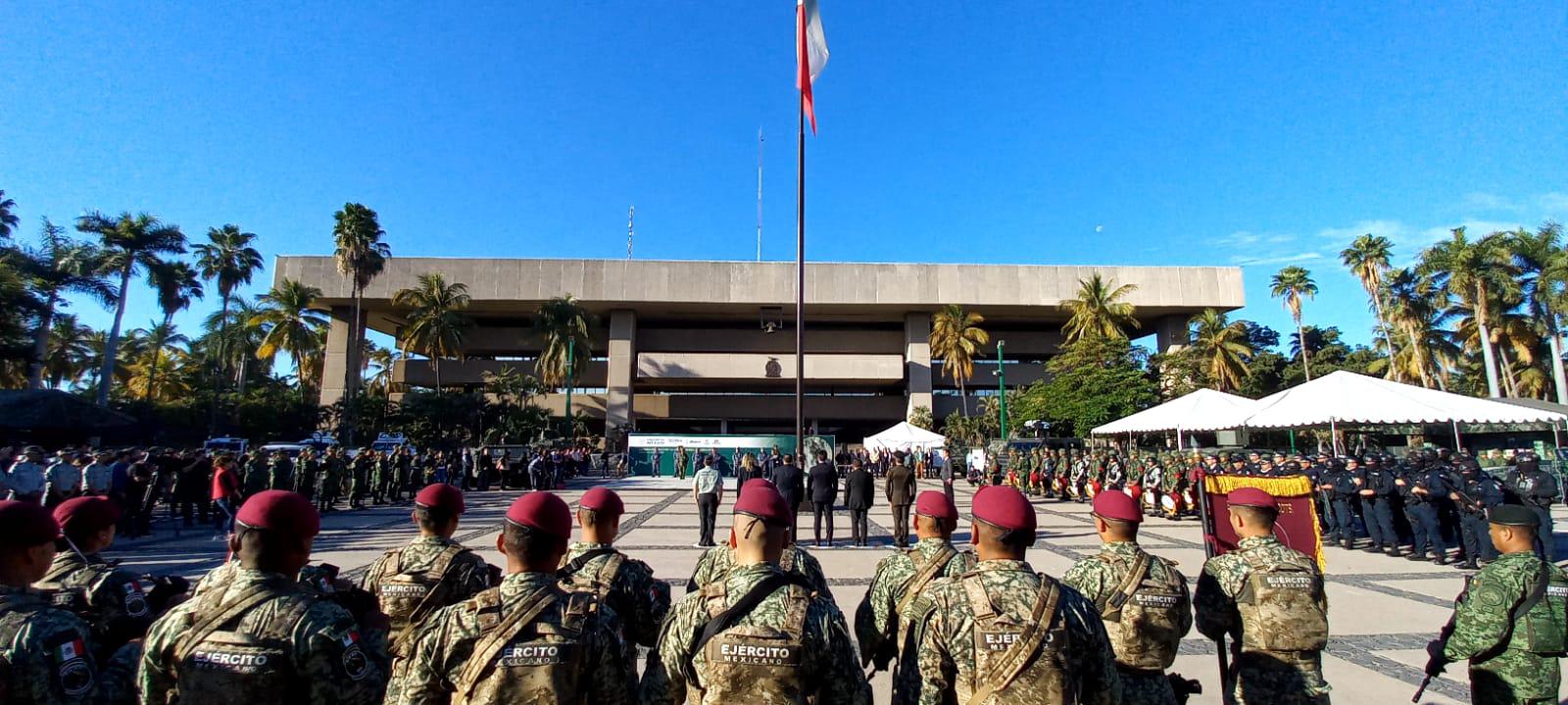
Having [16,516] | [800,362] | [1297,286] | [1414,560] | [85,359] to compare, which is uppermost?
[1297,286]

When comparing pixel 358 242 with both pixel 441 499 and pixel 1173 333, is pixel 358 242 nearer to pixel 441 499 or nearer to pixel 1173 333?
pixel 441 499

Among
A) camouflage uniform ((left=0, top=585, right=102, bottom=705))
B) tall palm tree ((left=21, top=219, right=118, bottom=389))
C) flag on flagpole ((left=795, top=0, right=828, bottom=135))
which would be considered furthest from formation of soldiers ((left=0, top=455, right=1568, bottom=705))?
tall palm tree ((left=21, top=219, right=118, bottom=389))

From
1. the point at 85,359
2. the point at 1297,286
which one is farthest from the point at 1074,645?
the point at 85,359

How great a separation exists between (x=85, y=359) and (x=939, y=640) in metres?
74.1

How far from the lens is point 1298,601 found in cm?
333

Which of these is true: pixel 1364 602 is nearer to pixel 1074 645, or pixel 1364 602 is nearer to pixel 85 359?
pixel 1074 645

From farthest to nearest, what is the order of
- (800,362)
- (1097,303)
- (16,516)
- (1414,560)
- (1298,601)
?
(1097,303) → (1414,560) → (800,362) → (1298,601) → (16,516)

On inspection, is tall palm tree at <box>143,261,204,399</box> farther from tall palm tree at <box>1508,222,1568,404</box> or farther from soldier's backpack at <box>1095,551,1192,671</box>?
tall palm tree at <box>1508,222,1568,404</box>

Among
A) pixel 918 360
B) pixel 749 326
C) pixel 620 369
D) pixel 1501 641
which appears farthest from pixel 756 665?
pixel 749 326

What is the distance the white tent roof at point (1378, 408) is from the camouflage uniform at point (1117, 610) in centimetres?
1136

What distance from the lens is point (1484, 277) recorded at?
108ft

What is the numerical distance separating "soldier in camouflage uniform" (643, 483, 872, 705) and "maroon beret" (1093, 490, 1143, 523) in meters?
1.79

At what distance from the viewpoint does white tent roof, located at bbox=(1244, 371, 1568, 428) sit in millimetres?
11469

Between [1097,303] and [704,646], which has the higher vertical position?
[1097,303]
